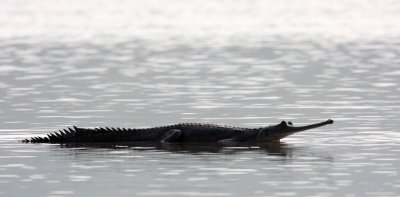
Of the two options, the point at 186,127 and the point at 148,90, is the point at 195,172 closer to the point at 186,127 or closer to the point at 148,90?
the point at 186,127

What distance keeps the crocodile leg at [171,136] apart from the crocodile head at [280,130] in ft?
4.25

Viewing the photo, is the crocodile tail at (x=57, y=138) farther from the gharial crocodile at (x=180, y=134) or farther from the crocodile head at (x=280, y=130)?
the crocodile head at (x=280, y=130)

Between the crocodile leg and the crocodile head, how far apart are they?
1.30 m

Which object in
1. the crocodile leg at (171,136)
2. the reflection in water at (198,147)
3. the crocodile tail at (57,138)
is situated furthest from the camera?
the crocodile leg at (171,136)

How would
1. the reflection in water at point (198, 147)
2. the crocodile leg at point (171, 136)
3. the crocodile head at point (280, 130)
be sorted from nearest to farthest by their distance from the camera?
1. the reflection in water at point (198, 147)
2. the crocodile head at point (280, 130)
3. the crocodile leg at point (171, 136)

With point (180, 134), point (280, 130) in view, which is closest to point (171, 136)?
point (180, 134)

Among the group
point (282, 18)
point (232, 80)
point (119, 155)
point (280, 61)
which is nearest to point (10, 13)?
point (282, 18)

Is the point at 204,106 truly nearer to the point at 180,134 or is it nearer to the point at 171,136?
the point at 180,134

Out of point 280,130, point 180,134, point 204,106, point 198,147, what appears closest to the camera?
point 198,147

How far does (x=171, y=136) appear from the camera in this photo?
74.6 ft

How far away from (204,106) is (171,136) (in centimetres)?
500

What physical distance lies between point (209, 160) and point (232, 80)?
45.3ft

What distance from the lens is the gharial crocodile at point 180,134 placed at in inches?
895

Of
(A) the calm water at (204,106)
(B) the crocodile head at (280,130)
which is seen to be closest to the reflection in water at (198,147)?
(A) the calm water at (204,106)
